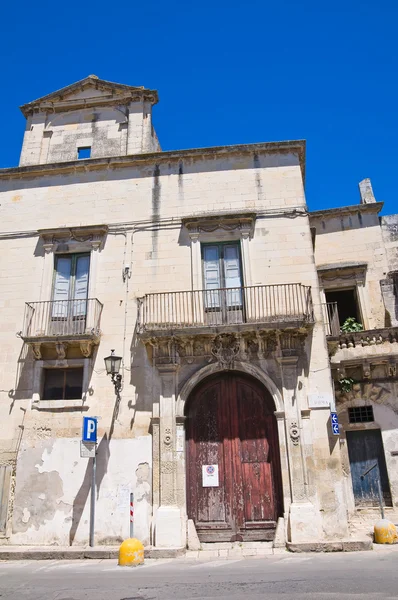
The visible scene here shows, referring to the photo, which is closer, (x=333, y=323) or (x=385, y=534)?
(x=385, y=534)

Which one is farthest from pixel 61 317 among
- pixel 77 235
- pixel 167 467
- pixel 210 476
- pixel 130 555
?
pixel 130 555

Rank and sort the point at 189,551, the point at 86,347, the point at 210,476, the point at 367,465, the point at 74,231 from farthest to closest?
the point at 367,465, the point at 74,231, the point at 86,347, the point at 210,476, the point at 189,551

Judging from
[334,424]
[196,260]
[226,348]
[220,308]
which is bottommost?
[334,424]

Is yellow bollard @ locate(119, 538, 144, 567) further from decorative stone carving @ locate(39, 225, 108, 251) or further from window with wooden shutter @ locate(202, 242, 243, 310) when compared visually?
decorative stone carving @ locate(39, 225, 108, 251)

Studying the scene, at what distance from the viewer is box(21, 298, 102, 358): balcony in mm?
12258

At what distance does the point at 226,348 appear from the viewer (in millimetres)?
11812

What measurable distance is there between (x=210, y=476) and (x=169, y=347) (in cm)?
318

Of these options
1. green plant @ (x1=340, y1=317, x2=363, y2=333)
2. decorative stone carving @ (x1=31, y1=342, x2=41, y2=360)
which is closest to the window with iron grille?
green plant @ (x1=340, y1=317, x2=363, y2=333)

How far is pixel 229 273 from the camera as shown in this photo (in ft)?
42.8

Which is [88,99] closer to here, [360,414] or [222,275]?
[222,275]

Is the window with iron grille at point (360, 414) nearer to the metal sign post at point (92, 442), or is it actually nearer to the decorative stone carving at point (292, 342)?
the decorative stone carving at point (292, 342)

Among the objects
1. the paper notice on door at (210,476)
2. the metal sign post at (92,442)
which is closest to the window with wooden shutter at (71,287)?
the metal sign post at (92,442)

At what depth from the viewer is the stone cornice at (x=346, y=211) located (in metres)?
18.2

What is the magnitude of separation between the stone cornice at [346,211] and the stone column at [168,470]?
32.5 feet
